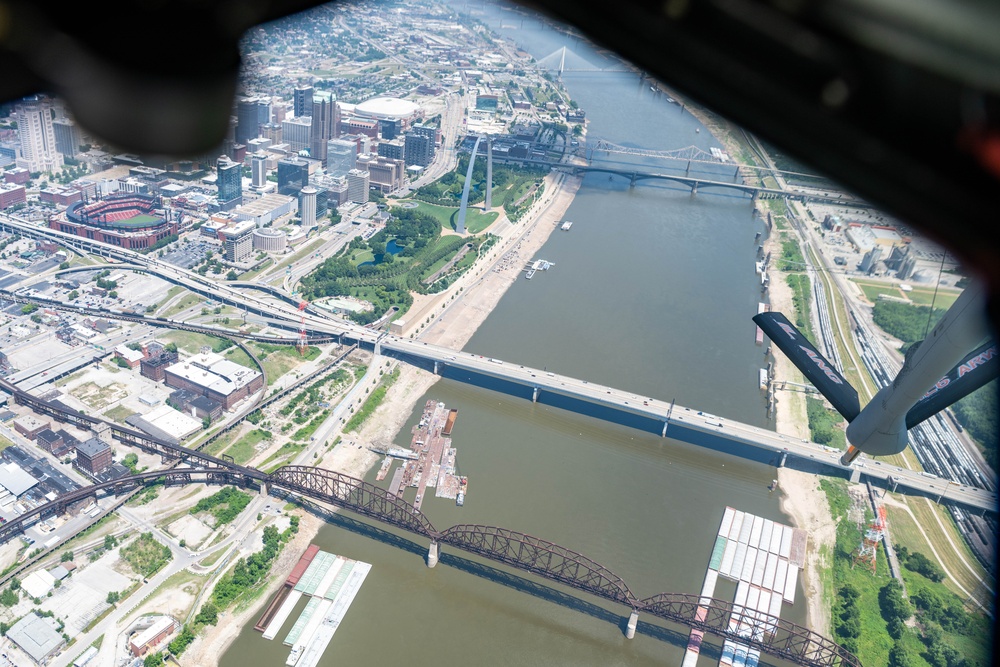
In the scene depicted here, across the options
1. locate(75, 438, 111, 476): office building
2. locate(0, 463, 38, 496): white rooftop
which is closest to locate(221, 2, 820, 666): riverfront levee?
locate(75, 438, 111, 476): office building

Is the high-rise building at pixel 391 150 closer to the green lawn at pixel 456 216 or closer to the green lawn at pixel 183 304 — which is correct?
the green lawn at pixel 456 216

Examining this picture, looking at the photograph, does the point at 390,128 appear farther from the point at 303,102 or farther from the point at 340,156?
the point at 340,156

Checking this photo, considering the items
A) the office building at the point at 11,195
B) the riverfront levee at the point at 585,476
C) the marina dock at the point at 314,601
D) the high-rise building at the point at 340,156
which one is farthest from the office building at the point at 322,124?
the marina dock at the point at 314,601

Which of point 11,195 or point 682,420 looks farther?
point 11,195

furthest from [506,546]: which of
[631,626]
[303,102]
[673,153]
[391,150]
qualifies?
[673,153]

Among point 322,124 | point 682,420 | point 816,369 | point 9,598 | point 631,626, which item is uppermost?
point 816,369

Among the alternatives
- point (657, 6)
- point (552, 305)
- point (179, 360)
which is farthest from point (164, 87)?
point (552, 305)

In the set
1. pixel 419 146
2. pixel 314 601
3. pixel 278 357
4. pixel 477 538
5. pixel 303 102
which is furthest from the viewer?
pixel 303 102
